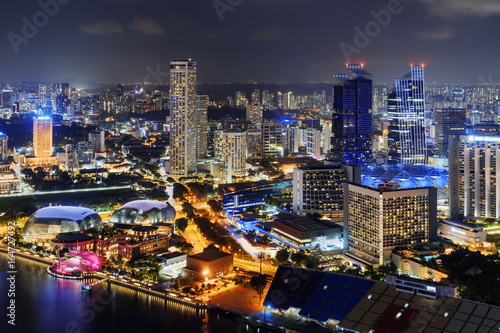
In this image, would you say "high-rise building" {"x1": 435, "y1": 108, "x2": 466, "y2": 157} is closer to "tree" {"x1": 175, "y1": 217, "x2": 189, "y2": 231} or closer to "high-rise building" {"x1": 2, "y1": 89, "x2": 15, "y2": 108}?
"tree" {"x1": 175, "y1": 217, "x2": 189, "y2": 231}

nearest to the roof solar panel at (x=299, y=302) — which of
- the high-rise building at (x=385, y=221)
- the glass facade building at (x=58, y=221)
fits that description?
the high-rise building at (x=385, y=221)

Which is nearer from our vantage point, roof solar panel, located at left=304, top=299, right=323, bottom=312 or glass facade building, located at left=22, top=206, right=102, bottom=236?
roof solar panel, located at left=304, top=299, right=323, bottom=312

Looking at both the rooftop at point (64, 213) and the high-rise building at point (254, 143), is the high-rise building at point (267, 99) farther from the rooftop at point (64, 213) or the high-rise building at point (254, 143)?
the rooftop at point (64, 213)

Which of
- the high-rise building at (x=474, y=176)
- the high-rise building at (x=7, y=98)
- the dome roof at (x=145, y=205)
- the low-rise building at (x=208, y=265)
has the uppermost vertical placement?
the high-rise building at (x=7, y=98)

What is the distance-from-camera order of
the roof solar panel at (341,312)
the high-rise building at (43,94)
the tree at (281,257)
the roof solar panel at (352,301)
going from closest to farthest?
the roof solar panel at (341,312) < the roof solar panel at (352,301) < the tree at (281,257) < the high-rise building at (43,94)

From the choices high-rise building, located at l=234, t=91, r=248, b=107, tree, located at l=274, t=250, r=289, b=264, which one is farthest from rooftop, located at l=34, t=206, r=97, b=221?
high-rise building, located at l=234, t=91, r=248, b=107

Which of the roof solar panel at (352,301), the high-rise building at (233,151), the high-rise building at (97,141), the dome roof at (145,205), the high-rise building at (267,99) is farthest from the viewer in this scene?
the high-rise building at (267,99)

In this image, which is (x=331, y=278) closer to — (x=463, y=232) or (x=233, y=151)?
(x=463, y=232)
